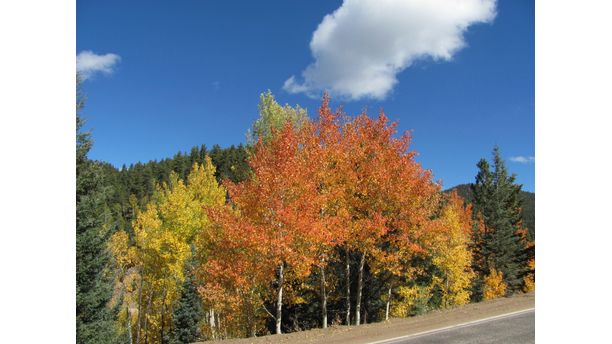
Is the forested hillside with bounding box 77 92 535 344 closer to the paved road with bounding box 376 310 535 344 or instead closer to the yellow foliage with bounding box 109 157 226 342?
the yellow foliage with bounding box 109 157 226 342

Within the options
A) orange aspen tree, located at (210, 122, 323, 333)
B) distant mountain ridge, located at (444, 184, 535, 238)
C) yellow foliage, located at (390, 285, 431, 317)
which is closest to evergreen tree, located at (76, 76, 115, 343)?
orange aspen tree, located at (210, 122, 323, 333)

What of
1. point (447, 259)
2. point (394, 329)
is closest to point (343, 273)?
point (394, 329)

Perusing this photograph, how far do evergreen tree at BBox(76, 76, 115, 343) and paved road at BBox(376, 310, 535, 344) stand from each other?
1153 cm

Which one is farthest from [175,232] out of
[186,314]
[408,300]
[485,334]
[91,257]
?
[485,334]

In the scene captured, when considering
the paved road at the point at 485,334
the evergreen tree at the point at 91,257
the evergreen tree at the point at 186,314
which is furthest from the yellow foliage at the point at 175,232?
the paved road at the point at 485,334

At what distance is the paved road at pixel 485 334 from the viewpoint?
34.3 ft

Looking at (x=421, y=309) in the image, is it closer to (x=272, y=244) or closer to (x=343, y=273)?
(x=343, y=273)

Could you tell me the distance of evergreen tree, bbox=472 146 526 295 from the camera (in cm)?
3600

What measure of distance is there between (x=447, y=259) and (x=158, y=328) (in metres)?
25.9

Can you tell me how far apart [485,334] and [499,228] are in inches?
1105

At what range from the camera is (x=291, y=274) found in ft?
53.5

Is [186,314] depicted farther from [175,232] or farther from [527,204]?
[527,204]

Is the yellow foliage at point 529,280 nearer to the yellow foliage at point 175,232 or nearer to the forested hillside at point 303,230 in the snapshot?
the forested hillside at point 303,230

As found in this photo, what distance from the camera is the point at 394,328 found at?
41.5ft
